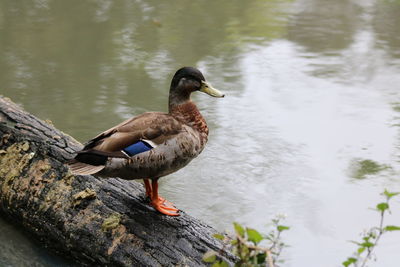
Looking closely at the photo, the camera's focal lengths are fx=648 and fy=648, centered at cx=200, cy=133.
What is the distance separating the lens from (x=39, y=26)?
7.67 m

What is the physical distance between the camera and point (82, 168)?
8.98ft

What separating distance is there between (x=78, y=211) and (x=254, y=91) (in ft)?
10.4

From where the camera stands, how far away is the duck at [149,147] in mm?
2764

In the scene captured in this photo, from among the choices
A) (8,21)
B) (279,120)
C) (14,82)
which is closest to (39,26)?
(8,21)

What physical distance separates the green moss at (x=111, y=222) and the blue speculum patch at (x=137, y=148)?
1.14ft

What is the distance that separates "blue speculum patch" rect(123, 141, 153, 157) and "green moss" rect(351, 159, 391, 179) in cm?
207

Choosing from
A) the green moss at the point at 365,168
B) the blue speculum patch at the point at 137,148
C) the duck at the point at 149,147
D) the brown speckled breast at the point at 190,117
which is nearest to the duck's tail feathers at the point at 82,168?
the duck at the point at 149,147

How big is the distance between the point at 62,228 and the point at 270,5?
6453 millimetres

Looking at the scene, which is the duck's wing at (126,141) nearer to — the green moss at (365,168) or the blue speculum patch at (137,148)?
the blue speculum patch at (137,148)

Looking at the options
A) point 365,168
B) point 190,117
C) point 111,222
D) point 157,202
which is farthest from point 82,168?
point 365,168

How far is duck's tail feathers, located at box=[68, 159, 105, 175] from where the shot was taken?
271 cm

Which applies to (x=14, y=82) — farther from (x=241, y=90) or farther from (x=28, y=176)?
(x=28, y=176)

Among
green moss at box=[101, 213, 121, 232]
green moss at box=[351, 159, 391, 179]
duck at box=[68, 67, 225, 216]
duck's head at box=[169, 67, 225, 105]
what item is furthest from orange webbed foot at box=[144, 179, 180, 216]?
green moss at box=[351, 159, 391, 179]

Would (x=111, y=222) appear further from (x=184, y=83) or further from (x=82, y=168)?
(x=184, y=83)
